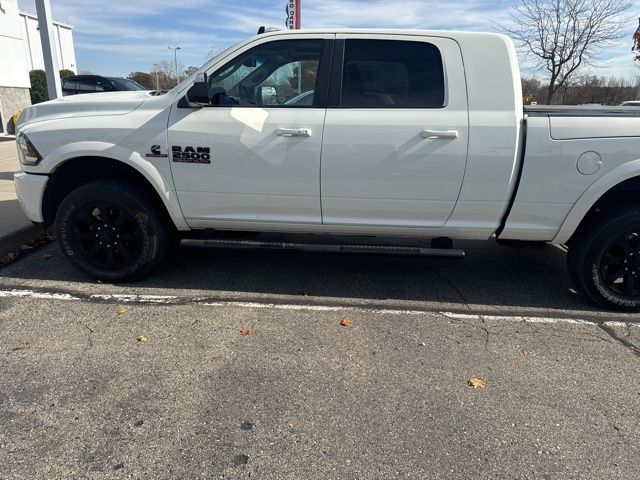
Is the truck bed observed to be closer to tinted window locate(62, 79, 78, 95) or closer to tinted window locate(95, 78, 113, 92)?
tinted window locate(95, 78, 113, 92)

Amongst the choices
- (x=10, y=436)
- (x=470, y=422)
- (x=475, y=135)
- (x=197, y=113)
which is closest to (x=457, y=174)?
(x=475, y=135)

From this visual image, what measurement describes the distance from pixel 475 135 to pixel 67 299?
136 inches

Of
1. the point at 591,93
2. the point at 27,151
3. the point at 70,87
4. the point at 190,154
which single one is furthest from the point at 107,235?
the point at 591,93

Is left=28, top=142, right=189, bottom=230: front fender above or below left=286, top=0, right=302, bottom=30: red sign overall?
below

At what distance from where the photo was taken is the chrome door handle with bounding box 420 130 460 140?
141 inches

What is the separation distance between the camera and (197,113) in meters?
3.79

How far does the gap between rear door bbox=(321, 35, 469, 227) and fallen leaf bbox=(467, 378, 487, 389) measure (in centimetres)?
135

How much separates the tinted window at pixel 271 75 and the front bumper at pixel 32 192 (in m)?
1.63

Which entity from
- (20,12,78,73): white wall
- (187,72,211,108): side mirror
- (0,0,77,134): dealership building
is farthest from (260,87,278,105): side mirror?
(20,12,78,73): white wall

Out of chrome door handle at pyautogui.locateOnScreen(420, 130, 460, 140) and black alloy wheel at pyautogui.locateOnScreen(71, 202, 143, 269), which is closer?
chrome door handle at pyautogui.locateOnScreen(420, 130, 460, 140)

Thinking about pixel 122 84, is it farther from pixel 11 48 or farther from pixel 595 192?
pixel 595 192

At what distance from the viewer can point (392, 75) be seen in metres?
3.76

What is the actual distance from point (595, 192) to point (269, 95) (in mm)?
2580

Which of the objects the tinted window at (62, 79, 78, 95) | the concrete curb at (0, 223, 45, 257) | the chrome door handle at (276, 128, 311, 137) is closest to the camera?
the chrome door handle at (276, 128, 311, 137)
